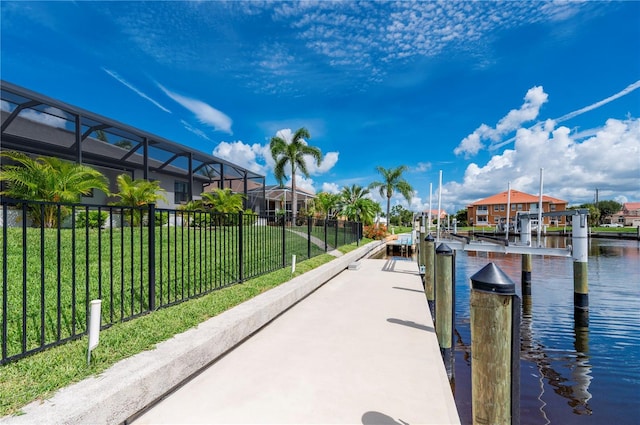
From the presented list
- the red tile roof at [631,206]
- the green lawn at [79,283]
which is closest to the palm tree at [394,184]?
the green lawn at [79,283]

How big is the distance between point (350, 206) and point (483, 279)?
103ft

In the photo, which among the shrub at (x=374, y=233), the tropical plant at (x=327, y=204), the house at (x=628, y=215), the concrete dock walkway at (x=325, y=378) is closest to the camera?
the concrete dock walkway at (x=325, y=378)

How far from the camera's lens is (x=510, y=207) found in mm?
70938

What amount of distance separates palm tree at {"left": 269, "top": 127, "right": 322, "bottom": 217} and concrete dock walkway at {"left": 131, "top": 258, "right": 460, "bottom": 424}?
913 inches

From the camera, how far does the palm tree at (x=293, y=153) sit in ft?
91.5

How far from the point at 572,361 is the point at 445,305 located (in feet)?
11.4

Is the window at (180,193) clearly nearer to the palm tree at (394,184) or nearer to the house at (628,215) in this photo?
the palm tree at (394,184)

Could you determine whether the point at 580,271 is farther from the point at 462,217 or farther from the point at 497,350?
the point at 462,217

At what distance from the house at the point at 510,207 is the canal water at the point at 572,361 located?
60.0m

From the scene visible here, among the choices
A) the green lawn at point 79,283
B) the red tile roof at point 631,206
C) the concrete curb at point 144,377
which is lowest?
the concrete curb at point 144,377

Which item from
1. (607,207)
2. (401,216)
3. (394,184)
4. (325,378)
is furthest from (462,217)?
(325,378)

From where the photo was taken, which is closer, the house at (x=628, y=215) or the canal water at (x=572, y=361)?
the canal water at (x=572, y=361)

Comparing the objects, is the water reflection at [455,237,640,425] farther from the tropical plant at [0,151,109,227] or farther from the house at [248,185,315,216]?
the house at [248,185,315,216]

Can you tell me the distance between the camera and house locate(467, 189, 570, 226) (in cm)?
6625
